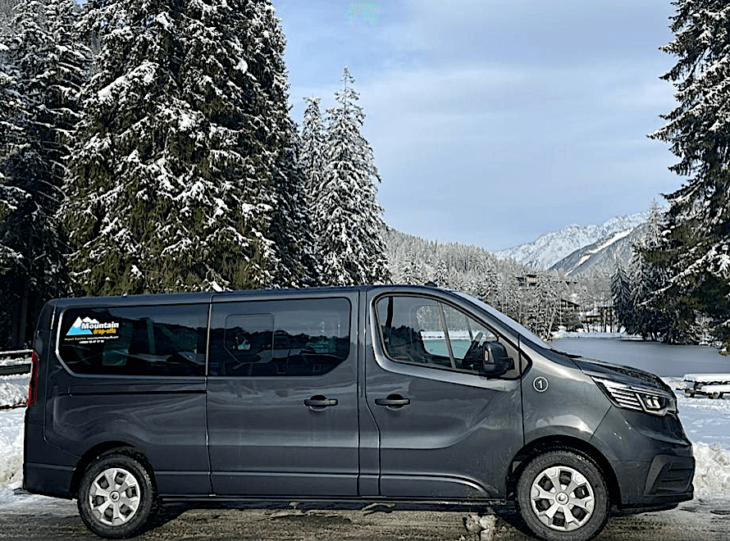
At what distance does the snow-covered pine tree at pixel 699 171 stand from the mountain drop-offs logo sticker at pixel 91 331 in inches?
762

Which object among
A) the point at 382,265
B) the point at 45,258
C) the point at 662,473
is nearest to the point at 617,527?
the point at 662,473

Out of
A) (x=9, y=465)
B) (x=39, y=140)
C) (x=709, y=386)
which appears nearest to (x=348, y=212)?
(x=39, y=140)

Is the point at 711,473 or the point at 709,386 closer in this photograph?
the point at 711,473

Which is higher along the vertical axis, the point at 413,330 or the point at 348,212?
the point at 348,212

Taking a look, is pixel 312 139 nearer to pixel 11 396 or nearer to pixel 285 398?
pixel 11 396

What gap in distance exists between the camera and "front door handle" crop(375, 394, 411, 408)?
5.82 metres

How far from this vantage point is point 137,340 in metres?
6.36

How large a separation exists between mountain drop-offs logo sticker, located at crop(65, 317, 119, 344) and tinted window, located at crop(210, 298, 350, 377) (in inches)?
39.9

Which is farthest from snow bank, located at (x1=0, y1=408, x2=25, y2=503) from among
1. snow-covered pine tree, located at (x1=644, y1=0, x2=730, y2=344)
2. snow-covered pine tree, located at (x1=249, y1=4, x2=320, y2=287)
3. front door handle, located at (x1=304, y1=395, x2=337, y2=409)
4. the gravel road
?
snow-covered pine tree, located at (x1=644, y1=0, x2=730, y2=344)

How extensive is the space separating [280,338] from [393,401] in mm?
1137

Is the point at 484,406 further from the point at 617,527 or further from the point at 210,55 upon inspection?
the point at 210,55

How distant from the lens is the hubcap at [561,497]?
5.66 m

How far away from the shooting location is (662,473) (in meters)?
5.62

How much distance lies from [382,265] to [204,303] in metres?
31.3
